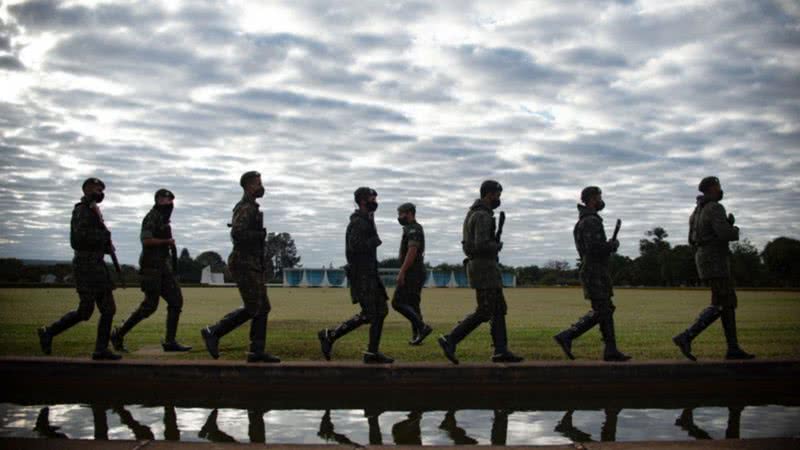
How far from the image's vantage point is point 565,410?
21.5ft

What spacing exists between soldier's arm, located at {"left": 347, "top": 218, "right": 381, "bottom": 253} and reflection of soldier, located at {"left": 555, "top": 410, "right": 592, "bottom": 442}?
3142mm

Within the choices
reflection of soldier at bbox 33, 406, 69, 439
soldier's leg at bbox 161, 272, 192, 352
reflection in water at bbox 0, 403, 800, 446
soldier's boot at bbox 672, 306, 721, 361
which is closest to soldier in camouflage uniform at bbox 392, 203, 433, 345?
soldier's leg at bbox 161, 272, 192, 352

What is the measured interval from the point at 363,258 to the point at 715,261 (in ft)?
13.6

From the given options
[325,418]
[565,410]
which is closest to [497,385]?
[565,410]

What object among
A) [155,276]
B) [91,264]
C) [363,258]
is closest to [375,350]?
[363,258]

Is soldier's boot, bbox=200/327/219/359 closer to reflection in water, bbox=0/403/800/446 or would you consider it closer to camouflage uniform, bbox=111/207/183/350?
reflection in water, bbox=0/403/800/446

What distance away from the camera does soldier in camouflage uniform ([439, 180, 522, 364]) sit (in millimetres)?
8281

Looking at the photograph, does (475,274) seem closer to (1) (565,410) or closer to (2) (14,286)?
(1) (565,410)

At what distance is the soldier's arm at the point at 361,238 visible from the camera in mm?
8453

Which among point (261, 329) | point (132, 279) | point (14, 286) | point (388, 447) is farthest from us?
point (132, 279)

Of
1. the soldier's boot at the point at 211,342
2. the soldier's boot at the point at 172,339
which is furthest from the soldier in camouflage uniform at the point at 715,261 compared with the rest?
the soldier's boot at the point at 172,339

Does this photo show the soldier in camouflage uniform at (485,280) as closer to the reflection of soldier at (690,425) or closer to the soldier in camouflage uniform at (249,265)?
the soldier in camouflage uniform at (249,265)

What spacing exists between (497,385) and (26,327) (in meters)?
10.4

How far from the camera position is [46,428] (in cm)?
574
